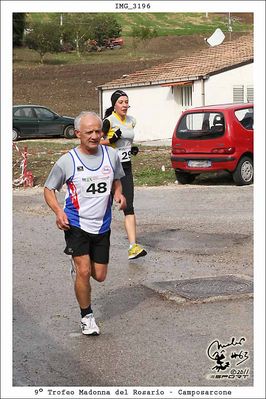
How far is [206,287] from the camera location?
25.4 feet

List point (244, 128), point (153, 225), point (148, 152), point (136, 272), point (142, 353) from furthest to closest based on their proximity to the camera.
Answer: point (148, 152), point (244, 128), point (153, 225), point (136, 272), point (142, 353)

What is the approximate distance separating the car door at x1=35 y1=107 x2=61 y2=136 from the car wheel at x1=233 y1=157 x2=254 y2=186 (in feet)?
56.2

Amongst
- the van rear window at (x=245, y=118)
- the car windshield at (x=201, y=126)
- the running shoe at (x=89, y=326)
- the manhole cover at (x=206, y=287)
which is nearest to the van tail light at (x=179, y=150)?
the car windshield at (x=201, y=126)

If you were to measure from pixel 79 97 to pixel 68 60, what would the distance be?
6.16ft

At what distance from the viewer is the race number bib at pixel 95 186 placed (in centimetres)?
611

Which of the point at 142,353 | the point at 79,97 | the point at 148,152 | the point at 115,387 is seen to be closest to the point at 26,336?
the point at 142,353

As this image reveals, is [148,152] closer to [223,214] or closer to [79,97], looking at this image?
[223,214]

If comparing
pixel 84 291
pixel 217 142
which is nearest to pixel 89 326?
pixel 84 291

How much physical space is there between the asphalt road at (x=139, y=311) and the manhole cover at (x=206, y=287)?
11 centimetres

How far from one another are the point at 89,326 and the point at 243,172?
10051mm

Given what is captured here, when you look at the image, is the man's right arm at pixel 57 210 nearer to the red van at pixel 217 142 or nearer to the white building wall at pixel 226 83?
the red van at pixel 217 142

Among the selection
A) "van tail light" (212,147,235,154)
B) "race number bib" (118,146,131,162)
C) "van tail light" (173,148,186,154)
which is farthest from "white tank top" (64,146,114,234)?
"van tail light" (173,148,186,154)

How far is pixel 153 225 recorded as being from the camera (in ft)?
39.0

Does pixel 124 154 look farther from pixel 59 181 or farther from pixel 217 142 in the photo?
pixel 217 142
